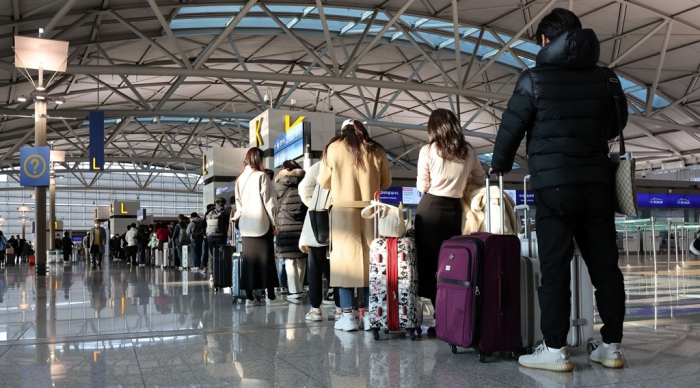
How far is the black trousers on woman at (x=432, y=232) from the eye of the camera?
14.8 ft

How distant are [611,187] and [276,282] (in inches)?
172

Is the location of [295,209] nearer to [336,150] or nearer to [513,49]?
[336,150]

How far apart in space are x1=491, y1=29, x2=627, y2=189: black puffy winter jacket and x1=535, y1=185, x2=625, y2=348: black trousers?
0.08 m

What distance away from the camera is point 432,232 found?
4523 millimetres

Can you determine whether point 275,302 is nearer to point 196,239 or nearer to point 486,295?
point 486,295

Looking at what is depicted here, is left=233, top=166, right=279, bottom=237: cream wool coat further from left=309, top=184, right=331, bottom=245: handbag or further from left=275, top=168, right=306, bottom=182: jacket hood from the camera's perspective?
left=309, top=184, right=331, bottom=245: handbag

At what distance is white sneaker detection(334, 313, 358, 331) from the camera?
4930 mm

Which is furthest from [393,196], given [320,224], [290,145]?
[320,224]

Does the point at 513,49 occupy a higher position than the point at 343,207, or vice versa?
the point at 513,49

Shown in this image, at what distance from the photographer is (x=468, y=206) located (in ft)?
15.6

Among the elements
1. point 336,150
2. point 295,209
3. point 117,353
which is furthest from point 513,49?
point 117,353

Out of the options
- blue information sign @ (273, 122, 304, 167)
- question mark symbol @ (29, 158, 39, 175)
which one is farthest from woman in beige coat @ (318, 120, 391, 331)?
question mark symbol @ (29, 158, 39, 175)

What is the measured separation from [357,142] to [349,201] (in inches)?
17.9

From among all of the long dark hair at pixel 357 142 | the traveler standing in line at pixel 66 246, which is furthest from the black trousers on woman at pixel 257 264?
the traveler standing in line at pixel 66 246
